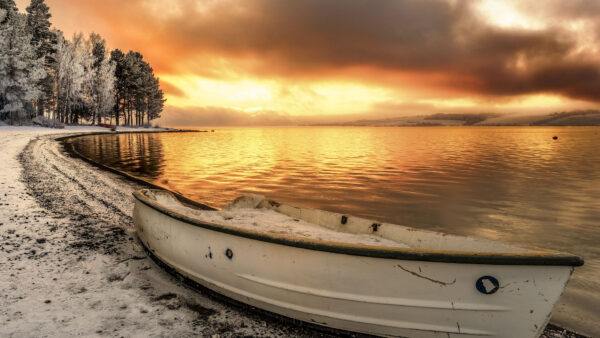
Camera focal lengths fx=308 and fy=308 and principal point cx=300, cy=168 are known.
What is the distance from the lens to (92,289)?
420 centimetres

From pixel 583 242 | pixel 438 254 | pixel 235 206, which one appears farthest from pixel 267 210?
pixel 583 242

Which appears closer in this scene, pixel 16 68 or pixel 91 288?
pixel 91 288

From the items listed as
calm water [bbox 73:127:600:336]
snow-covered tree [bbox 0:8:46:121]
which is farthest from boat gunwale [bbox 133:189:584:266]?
snow-covered tree [bbox 0:8:46:121]

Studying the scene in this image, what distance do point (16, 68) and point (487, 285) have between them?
2405 inches

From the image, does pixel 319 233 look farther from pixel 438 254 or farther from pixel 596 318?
pixel 596 318

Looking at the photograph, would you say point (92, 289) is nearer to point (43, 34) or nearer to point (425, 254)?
point (425, 254)

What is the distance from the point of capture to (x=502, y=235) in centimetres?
847

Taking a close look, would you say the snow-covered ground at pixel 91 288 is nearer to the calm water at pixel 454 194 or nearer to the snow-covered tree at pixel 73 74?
the calm water at pixel 454 194

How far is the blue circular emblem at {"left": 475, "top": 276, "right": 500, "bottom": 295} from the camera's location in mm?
2873

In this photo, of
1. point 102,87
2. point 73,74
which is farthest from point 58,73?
point 102,87

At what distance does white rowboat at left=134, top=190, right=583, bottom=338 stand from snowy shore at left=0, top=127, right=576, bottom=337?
0.39m

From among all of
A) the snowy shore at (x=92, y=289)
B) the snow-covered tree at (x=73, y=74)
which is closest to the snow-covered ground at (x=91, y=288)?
the snowy shore at (x=92, y=289)

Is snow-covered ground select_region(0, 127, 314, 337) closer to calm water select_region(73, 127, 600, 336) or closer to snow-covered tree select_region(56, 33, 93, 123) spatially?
calm water select_region(73, 127, 600, 336)

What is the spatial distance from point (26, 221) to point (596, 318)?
34.3 feet
